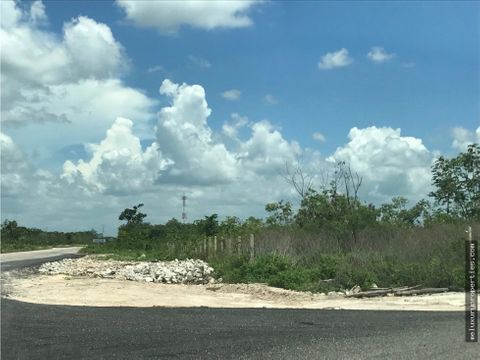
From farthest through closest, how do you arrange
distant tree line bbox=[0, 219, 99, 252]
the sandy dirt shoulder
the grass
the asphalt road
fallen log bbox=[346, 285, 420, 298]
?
distant tree line bbox=[0, 219, 99, 252]
the grass
fallen log bbox=[346, 285, 420, 298]
the sandy dirt shoulder
the asphalt road

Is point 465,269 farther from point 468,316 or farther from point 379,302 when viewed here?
point 468,316

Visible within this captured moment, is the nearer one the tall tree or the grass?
the grass

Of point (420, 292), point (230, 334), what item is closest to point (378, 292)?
point (420, 292)

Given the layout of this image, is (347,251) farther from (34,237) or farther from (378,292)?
(34,237)

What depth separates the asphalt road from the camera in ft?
32.6

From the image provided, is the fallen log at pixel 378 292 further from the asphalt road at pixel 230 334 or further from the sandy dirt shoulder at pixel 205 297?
the asphalt road at pixel 230 334

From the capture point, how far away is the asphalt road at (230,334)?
32.6 ft

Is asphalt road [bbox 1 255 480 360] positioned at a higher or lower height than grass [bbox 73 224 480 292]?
lower

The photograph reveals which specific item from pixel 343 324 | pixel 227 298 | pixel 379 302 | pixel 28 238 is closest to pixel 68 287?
pixel 227 298

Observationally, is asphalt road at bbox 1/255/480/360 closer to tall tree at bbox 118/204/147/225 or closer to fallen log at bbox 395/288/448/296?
fallen log at bbox 395/288/448/296

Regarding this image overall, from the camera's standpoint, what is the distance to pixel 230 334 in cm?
1188

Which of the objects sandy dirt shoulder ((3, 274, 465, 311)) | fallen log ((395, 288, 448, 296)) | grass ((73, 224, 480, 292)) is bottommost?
sandy dirt shoulder ((3, 274, 465, 311))

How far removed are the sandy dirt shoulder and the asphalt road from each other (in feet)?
7.71

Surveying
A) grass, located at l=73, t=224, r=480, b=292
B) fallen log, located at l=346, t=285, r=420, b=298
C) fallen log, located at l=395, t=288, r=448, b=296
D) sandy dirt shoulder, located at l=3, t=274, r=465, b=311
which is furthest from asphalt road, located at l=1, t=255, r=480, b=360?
grass, located at l=73, t=224, r=480, b=292
